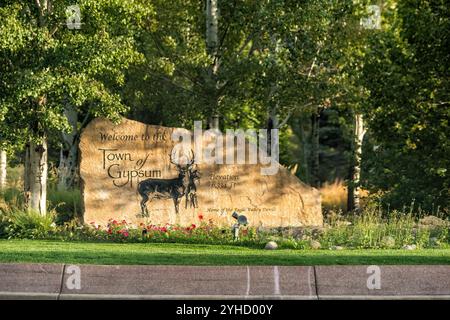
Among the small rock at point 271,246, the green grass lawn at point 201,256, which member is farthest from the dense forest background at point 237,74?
the small rock at point 271,246

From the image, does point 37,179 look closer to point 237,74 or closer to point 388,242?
point 237,74

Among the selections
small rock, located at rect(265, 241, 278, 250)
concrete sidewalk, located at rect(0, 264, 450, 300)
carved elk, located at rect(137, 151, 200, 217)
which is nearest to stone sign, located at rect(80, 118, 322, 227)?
carved elk, located at rect(137, 151, 200, 217)

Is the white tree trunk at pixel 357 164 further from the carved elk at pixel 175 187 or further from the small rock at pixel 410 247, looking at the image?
the small rock at pixel 410 247

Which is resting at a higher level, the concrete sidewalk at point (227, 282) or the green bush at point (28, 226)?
the green bush at point (28, 226)

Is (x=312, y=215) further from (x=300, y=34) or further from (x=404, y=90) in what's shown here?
(x=300, y=34)

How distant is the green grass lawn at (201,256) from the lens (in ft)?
49.2

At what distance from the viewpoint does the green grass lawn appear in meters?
15.0

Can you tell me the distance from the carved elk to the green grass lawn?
402 centimetres

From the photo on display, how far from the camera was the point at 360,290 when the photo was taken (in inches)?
542

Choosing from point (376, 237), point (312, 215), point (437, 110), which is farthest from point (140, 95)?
point (376, 237)

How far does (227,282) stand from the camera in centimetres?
1375

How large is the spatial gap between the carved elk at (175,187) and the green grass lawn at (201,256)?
13.2 feet

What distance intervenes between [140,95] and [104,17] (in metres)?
5.96

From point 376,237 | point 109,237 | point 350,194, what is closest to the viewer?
point 376,237
